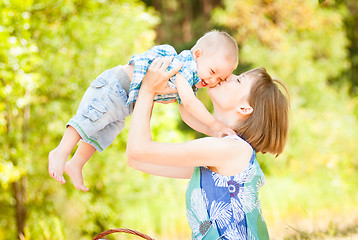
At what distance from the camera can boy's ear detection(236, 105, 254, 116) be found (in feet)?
6.75

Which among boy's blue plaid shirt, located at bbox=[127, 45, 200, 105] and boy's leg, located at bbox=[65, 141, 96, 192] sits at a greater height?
boy's blue plaid shirt, located at bbox=[127, 45, 200, 105]

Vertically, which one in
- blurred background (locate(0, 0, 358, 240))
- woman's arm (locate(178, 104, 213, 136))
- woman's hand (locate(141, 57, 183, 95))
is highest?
woman's hand (locate(141, 57, 183, 95))

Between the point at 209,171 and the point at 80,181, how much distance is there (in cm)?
73

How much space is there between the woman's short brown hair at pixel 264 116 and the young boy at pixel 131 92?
13 centimetres

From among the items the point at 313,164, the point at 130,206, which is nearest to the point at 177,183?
the point at 130,206

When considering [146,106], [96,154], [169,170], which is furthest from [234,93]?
[96,154]

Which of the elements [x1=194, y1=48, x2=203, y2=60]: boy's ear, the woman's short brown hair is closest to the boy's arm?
the woman's short brown hair

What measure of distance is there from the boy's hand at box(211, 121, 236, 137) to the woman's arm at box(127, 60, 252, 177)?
0.07 metres

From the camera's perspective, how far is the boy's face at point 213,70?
7.22 feet

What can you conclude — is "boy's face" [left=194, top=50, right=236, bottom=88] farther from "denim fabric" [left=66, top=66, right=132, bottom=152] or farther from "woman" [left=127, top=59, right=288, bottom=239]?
"denim fabric" [left=66, top=66, right=132, bottom=152]

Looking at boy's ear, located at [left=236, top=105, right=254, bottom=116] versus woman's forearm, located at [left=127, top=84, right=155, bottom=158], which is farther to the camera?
boy's ear, located at [left=236, top=105, right=254, bottom=116]

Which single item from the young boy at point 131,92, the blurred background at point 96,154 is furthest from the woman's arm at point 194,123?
the blurred background at point 96,154

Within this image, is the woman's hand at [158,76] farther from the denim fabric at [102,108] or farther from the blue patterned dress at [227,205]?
the blue patterned dress at [227,205]

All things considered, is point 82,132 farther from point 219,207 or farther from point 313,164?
point 313,164
